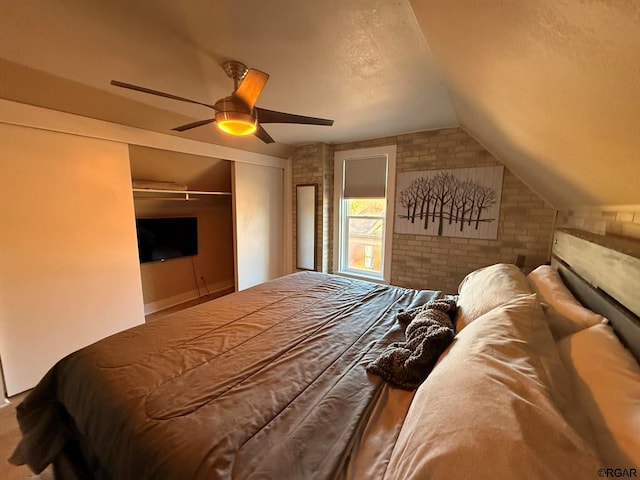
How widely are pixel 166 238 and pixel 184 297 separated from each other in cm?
102

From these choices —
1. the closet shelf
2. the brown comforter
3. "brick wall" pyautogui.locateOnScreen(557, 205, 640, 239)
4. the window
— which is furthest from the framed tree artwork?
the closet shelf

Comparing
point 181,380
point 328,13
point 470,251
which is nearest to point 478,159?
point 470,251

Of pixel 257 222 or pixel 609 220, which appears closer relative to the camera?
pixel 609 220

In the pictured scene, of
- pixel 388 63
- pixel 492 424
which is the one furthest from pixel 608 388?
pixel 388 63

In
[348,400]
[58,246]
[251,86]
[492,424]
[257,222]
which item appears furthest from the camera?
[257,222]

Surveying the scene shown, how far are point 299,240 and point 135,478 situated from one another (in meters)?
3.59

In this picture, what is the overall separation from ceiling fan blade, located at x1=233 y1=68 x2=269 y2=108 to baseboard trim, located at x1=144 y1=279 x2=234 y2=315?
332 cm

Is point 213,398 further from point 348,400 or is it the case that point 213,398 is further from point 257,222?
point 257,222

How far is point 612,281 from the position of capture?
40.4 inches

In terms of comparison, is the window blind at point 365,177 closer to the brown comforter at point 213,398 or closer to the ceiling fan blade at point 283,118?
the ceiling fan blade at point 283,118

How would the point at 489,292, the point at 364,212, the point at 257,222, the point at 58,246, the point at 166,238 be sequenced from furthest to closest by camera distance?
the point at 257,222 < the point at 364,212 < the point at 166,238 < the point at 58,246 < the point at 489,292

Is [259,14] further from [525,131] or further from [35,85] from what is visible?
[35,85]

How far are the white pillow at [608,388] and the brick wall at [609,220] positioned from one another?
56 centimetres

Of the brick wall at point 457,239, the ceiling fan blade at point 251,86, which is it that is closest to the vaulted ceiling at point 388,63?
the ceiling fan blade at point 251,86
